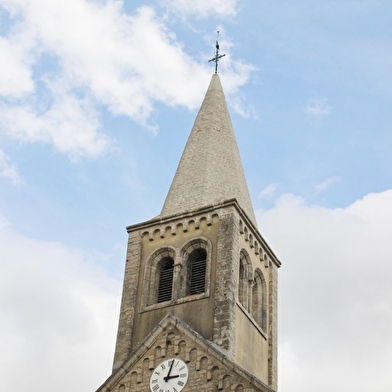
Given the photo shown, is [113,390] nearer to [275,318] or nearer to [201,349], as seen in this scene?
[201,349]

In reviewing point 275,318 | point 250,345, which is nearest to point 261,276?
point 275,318

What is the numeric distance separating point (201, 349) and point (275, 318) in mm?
5044

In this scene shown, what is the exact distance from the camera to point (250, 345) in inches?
1038

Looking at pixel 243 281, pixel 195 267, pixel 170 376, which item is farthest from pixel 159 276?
pixel 170 376

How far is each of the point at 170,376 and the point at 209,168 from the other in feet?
28.5

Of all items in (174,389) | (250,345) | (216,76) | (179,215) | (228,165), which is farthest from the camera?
(216,76)

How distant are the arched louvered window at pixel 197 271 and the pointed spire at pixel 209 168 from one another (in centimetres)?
165

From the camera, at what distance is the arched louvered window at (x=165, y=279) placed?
2730 cm

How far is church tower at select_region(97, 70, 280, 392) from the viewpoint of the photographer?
24.2 meters

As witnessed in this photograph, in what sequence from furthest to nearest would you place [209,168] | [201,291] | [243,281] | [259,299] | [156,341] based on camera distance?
[209,168], [259,299], [243,281], [201,291], [156,341]

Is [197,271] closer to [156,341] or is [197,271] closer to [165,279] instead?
[165,279]

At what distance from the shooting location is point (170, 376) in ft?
78.9

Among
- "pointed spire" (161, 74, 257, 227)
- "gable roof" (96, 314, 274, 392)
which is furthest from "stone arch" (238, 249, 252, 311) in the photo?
"gable roof" (96, 314, 274, 392)

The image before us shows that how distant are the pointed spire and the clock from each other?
5.98m
